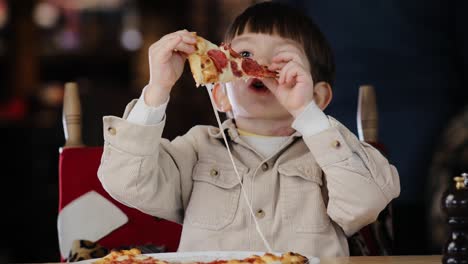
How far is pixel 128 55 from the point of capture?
21.8ft

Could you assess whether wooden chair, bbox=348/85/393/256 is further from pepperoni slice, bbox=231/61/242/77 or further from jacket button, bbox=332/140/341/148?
pepperoni slice, bbox=231/61/242/77

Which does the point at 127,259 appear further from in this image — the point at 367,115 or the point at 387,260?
the point at 367,115

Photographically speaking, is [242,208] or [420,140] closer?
[242,208]

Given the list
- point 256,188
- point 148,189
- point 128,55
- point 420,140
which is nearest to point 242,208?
point 256,188

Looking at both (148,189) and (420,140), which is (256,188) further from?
(420,140)

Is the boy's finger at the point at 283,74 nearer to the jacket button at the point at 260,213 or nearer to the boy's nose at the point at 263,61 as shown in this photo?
the boy's nose at the point at 263,61

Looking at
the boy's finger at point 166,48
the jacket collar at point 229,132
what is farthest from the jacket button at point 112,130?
the jacket collar at point 229,132

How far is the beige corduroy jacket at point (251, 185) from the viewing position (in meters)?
1.59

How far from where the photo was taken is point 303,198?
169 centimetres

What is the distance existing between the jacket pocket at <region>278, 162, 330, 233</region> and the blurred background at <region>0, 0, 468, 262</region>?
35.1 inches

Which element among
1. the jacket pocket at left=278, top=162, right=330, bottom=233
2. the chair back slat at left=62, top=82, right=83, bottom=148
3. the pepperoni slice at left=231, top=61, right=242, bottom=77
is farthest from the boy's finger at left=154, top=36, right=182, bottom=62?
the chair back slat at left=62, top=82, right=83, bottom=148

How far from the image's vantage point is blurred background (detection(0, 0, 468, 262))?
2658 millimetres

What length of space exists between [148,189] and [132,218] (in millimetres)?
316

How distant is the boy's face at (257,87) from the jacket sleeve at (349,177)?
197 millimetres
